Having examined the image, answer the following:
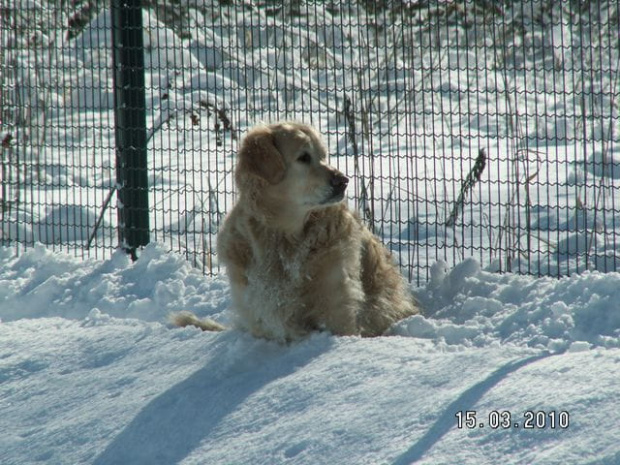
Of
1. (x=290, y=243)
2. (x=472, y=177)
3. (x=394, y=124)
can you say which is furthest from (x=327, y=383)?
(x=394, y=124)

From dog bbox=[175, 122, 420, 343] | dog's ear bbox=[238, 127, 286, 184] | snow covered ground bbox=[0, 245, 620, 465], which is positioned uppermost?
dog's ear bbox=[238, 127, 286, 184]

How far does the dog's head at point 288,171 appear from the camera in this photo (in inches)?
164

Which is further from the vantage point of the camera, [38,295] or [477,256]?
[477,256]

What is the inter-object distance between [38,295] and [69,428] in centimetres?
Answer: 209

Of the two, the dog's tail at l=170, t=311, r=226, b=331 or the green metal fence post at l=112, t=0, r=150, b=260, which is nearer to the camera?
the dog's tail at l=170, t=311, r=226, b=331

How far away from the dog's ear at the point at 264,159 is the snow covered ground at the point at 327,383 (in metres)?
0.83

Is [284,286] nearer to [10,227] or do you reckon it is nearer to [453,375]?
[453,375]

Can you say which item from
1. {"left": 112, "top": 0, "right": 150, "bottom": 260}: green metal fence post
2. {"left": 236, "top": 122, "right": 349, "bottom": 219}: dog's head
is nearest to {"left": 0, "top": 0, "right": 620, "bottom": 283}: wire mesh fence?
{"left": 112, "top": 0, "right": 150, "bottom": 260}: green metal fence post

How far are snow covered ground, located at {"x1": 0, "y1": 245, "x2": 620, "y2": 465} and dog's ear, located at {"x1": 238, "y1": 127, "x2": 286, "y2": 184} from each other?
83cm

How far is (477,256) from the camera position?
5824mm

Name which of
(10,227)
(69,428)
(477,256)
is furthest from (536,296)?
(10,227)

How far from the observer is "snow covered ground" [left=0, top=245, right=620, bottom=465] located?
2.83 m

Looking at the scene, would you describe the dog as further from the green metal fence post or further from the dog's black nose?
the green metal fence post

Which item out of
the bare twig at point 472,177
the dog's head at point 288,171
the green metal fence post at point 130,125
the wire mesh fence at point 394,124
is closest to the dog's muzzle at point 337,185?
the dog's head at point 288,171
